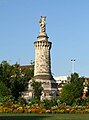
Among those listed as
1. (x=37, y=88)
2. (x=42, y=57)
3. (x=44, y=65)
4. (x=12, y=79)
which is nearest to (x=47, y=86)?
(x=44, y=65)

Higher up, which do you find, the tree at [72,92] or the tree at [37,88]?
the tree at [37,88]

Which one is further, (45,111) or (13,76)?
(13,76)

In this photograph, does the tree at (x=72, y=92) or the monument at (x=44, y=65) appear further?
the monument at (x=44, y=65)

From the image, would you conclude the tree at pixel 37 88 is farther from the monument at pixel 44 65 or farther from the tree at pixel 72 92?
the tree at pixel 72 92

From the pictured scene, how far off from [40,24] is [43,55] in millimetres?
6511

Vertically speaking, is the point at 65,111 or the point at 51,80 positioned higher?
the point at 51,80

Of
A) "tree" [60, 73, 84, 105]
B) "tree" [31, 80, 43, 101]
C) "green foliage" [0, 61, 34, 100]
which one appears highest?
"green foliage" [0, 61, 34, 100]

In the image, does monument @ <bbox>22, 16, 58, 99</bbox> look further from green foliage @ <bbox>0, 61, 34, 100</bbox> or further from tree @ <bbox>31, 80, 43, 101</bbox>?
green foliage @ <bbox>0, 61, 34, 100</bbox>

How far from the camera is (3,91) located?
198 feet

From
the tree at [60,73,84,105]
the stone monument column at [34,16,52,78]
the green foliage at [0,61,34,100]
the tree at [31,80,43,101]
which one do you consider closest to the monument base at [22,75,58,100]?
the stone monument column at [34,16,52,78]

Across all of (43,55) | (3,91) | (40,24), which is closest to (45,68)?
(43,55)

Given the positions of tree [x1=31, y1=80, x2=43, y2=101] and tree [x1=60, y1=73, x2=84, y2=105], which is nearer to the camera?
tree [x1=60, y1=73, x2=84, y2=105]

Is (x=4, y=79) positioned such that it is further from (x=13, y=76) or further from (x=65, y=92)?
(x=65, y=92)

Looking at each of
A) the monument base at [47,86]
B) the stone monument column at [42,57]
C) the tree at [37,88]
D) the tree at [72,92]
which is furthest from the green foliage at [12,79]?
the tree at [72,92]
